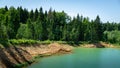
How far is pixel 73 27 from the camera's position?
4158 inches

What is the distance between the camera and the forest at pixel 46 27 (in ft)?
282

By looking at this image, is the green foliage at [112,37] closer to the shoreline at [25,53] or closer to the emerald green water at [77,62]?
the shoreline at [25,53]

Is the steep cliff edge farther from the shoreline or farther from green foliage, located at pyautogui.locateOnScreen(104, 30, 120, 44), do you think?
green foliage, located at pyautogui.locateOnScreen(104, 30, 120, 44)

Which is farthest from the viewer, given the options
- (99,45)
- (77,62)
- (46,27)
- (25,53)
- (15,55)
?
(99,45)

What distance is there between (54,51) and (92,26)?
173 feet

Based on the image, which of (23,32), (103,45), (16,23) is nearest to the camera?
(23,32)

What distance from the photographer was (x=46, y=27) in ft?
315

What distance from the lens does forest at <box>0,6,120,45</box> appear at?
85.9 meters

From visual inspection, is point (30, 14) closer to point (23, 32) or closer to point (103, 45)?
point (23, 32)

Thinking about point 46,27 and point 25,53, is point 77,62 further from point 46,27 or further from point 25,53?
Result: point 46,27

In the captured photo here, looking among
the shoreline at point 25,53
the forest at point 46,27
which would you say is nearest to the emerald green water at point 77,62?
the shoreline at point 25,53

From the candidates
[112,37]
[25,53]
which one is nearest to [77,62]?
[25,53]

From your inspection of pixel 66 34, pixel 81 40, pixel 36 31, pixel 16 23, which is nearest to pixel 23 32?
pixel 36 31

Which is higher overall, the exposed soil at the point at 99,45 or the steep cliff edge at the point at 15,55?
the steep cliff edge at the point at 15,55
